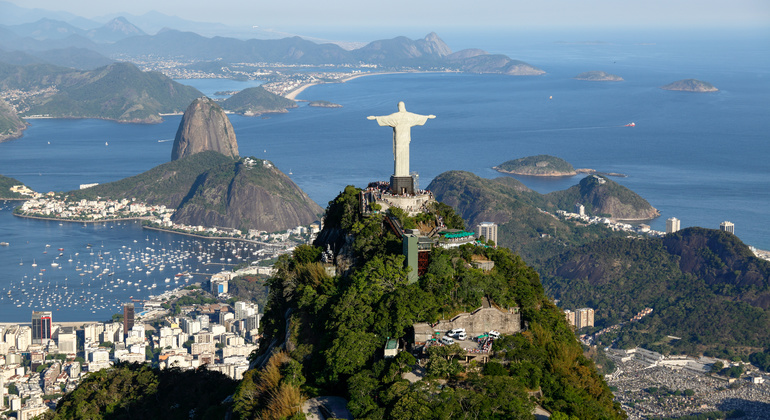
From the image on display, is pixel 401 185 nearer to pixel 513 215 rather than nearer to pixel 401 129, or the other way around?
pixel 401 129

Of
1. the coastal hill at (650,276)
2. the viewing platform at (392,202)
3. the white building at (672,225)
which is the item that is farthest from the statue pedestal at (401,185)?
the white building at (672,225)

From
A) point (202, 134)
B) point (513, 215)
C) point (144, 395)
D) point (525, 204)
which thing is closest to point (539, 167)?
point (525, 204)

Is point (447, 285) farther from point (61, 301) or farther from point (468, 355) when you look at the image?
point (61, 301)

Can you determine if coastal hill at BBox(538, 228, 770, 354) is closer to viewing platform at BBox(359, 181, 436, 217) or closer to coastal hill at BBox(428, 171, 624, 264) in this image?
coastal hill at BBox(428, 171, 624, 264)

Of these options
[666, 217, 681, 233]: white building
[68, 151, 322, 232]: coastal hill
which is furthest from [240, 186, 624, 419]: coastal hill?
[68, 151, 322, 232]: coastal hill

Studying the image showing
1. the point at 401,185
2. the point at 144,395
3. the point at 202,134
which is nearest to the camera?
the point at 401,185

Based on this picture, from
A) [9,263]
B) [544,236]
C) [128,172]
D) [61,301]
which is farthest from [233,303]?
[128,172]
